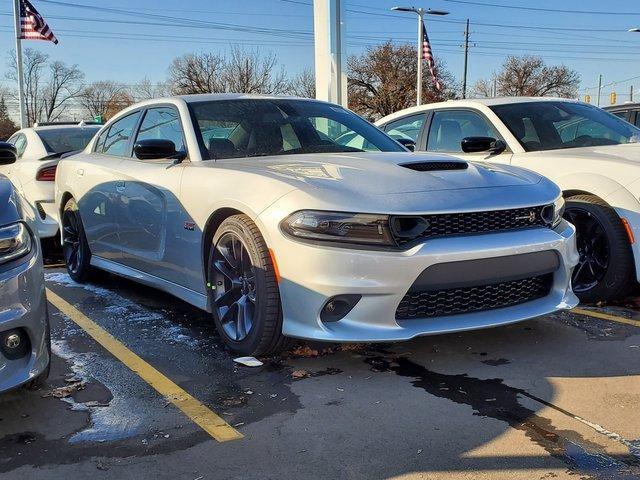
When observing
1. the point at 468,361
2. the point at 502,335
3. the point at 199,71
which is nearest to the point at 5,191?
the point at 468,361

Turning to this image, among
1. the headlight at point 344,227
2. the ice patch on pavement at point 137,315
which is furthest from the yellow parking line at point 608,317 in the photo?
the ice patch on pavement at point 137,315

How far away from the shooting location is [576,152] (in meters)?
5.17

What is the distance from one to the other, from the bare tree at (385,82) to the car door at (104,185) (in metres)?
41.6

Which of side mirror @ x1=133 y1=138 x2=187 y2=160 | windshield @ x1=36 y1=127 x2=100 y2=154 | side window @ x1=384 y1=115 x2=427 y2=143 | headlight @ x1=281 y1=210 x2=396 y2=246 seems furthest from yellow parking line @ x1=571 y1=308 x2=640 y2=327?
windshield @ x1=36 y1=127 x2=100 y2=154

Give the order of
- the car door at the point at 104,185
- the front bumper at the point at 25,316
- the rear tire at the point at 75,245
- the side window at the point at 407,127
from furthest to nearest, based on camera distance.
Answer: the side window at the point at 407,127, the rear tire at the point at 75,245, the car door at the point at 104,185, the front bumper at the point at 25,316

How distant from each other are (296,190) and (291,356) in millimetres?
1010

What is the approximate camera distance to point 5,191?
2.99m

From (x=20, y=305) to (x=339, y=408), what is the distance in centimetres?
147

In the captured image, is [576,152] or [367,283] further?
[576,152]

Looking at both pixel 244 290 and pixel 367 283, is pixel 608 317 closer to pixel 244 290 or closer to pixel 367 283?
pixel 367 283

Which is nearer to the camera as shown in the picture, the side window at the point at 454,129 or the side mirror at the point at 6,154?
the side mirror at the point at 6,154

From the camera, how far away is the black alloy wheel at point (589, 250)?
188 inches

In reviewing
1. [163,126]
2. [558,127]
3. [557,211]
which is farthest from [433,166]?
[558,127]

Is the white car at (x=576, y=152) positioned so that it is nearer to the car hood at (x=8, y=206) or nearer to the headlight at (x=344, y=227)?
the headlight at (x=344, y=227)
